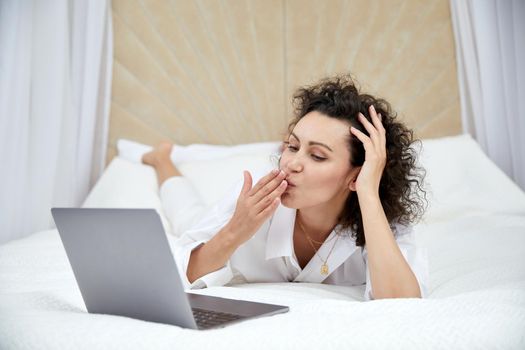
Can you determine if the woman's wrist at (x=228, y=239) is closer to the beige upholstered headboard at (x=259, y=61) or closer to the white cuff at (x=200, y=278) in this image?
the white cuff at (x=200, y=278)

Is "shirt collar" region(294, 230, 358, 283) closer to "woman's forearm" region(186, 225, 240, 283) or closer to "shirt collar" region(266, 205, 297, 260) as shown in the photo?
"shirt collar" region(266, 205, 297, 260)

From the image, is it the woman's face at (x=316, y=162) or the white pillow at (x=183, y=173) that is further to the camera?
the white pillow at (x=183, y=173)

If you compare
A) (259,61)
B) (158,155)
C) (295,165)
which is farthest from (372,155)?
(259,61)

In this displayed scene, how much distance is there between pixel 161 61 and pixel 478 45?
5.29 ft

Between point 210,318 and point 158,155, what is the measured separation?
1.89 m

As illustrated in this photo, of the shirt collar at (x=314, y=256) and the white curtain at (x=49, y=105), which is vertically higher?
the white curtain at (x=49, y=105)

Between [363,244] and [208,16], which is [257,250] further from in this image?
[208,16]

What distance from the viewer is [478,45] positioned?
2.90m

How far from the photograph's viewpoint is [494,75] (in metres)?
2.85

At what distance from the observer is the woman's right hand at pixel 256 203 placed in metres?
1.49

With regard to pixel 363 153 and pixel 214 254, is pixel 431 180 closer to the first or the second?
pixel 363 153

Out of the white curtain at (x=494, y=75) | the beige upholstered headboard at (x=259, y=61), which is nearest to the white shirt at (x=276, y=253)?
the white curtain at (x=494, y=75)

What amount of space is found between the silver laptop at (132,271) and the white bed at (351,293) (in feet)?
0.17

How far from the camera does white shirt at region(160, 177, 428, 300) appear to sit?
1.63m
